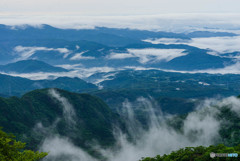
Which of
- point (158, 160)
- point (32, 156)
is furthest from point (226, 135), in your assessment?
point (32, 156)

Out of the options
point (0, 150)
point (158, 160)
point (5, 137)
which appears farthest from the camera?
point (158, 160)

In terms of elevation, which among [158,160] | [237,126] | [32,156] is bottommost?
[237,126]

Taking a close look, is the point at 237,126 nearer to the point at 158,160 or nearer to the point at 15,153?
the point at 158,160

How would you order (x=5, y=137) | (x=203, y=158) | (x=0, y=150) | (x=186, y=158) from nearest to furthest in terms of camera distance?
(x=0, y=150)
(x=5, y=137)
(x=203, y=158)
(x=186, y=158)

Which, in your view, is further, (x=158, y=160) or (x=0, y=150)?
(x=158, y=160)

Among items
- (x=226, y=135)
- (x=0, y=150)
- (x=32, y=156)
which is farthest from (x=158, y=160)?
(x=226, y=135)

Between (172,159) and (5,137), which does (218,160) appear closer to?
(172,159)

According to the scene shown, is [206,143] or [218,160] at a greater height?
[218,160]

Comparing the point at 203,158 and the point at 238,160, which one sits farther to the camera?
the point at 203,158

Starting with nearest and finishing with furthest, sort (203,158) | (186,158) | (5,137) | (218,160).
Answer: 1. (5,137)
2. (218,160)
3. (203,158)
4. (186,158)
